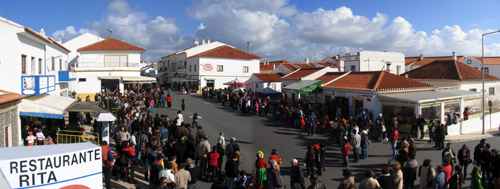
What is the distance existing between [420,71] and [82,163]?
35523mm

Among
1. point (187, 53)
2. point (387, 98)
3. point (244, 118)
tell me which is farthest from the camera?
point (187, 53)

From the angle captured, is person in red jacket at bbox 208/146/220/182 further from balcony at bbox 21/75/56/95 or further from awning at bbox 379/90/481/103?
awning at bbox 379/90/481/103

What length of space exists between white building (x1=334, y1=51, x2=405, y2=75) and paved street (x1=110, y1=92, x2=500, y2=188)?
811 inches

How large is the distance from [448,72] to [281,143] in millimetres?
23215

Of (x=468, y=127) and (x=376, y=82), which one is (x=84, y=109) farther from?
(x=468, y=127)

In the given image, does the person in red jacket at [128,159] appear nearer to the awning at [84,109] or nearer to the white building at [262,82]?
the awning at [84,109]

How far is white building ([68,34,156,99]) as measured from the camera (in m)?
34.3

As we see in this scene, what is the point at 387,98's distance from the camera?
64.0ft


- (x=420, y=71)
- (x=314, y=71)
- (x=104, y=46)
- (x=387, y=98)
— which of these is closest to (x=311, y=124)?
(x=387, y=98)

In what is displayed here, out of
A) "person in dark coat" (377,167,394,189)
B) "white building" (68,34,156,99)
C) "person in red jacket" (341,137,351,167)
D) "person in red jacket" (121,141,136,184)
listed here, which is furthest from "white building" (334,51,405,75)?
"person in red jacket" (121,141,136,184)

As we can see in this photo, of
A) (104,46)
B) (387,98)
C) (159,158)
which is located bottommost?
(159,158)

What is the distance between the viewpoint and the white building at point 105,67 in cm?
3428

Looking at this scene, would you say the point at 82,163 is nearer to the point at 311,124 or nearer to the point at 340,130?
the point at 340,130

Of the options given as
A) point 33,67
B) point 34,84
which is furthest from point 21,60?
point 33,67
